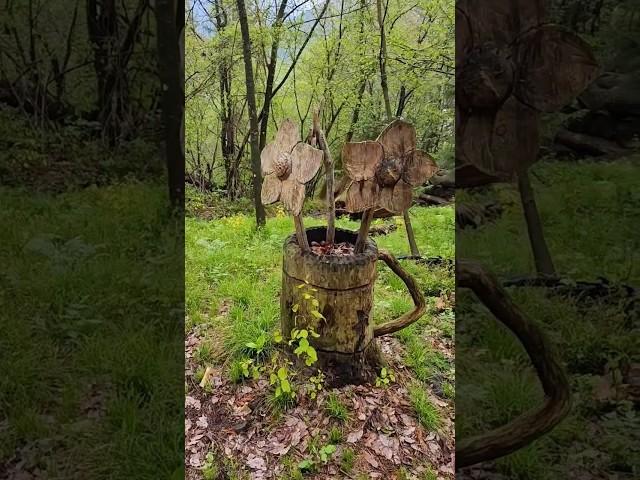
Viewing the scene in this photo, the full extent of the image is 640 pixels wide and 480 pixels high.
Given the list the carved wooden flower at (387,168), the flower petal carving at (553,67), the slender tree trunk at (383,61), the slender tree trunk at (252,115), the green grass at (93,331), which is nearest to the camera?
the flower petal carving at (553,67)

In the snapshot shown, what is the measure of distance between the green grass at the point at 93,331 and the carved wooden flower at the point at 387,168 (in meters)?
0.41

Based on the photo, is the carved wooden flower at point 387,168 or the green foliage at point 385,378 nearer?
the carved wooden flower at point 387,168

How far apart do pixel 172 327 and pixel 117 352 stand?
0.38 feet

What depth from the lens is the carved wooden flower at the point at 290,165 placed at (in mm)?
1031

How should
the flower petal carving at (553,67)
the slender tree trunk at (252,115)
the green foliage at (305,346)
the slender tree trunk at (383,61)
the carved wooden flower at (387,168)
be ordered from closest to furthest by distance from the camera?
the flower petal carving at (553,67)
the carved wooden flower at (387,168)
the green foliage at (305,346)
the slender tree trunk at (252,115)
the slender tree trunk at (383,61)

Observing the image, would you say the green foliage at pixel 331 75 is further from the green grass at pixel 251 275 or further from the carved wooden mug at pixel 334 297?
the carved wooden mug at pixel 334 297

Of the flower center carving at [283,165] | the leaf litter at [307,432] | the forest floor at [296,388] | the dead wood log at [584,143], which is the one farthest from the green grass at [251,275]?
the dead wood log at [584,143]

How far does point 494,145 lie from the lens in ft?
2.69

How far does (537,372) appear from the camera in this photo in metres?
0.82

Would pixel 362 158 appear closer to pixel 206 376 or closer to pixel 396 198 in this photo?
pixel 396 198

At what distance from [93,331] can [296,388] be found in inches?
18.9

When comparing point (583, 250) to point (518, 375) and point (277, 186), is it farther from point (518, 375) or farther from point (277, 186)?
point (277, 186)

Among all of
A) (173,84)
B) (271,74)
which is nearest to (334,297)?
(173,84)

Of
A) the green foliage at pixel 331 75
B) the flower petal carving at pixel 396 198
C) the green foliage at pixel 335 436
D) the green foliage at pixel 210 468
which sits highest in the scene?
the green foliage at pixel 331 75
